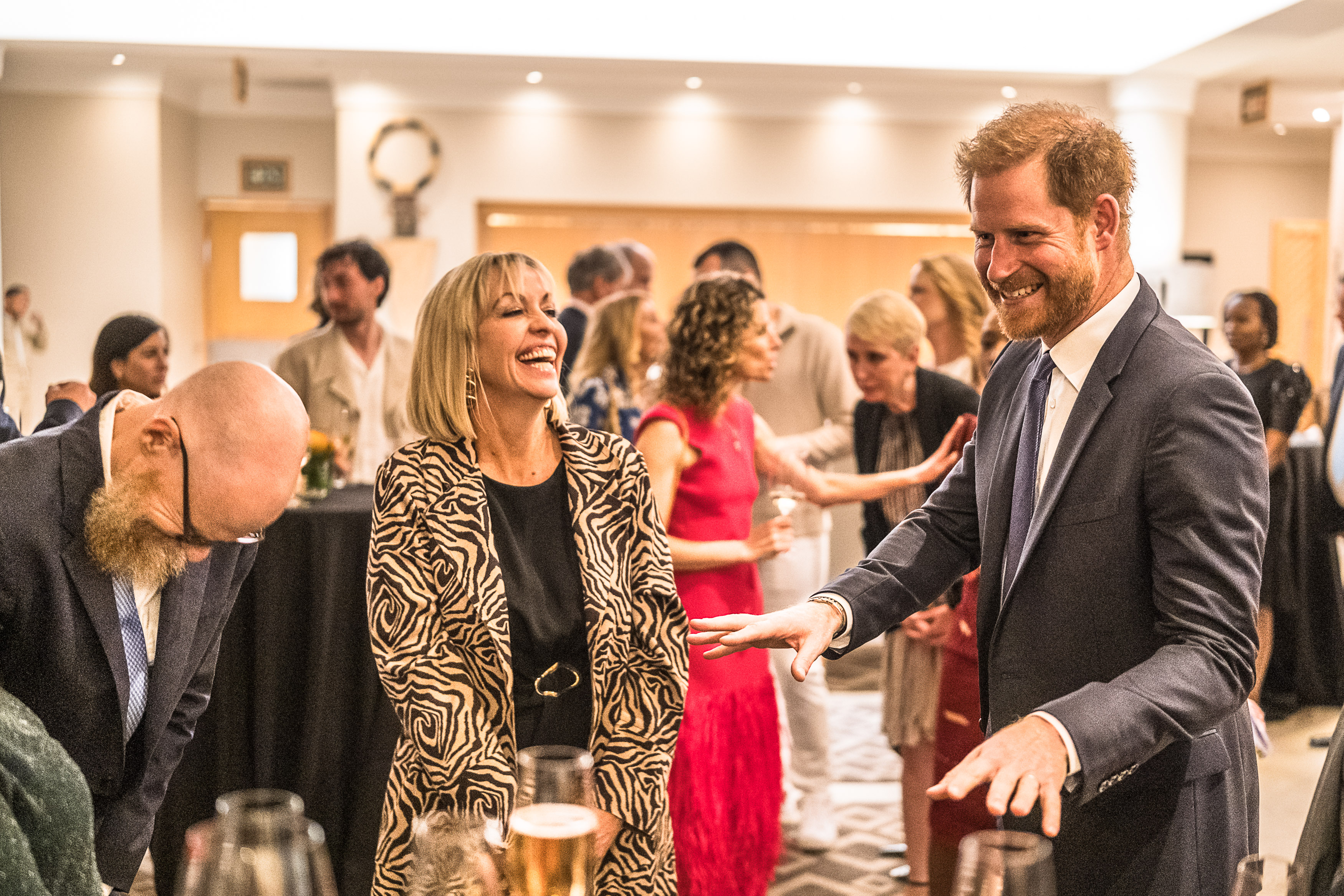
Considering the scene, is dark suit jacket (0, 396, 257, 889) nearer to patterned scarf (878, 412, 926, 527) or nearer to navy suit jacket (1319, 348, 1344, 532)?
patterned scarf (878, 412, 926, 527)

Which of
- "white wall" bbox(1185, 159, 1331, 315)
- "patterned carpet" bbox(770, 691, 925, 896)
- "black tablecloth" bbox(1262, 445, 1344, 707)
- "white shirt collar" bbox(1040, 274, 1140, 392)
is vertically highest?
"white wall" bbox(1185, 159, 1331, 315)

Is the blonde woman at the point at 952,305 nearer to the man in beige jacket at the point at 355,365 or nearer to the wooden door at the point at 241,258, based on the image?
the man in beige jacket at the point at 355,365

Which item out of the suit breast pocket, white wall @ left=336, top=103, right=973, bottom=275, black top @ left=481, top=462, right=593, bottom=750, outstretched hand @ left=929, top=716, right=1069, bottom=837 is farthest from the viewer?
white wall @ left=336, top=103, right=973, bottom=275

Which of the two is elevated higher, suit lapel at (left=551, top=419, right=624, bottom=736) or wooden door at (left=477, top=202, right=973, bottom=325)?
wooden door at (left=477, top=202, right=973, bottom=325)

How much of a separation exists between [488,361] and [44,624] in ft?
2.73

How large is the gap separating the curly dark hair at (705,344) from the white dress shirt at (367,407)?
4.53 ft

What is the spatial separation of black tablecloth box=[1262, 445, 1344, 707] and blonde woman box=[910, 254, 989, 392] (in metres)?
2.32

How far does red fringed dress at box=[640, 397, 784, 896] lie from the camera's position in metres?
2.71

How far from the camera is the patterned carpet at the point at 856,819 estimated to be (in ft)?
11.3

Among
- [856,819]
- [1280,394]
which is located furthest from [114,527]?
[1280,394]

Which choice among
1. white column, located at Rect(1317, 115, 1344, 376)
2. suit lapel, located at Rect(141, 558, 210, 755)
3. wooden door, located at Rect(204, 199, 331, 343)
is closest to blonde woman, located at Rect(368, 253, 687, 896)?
suit lapel, located at Rect(141, 558, 210, 755)

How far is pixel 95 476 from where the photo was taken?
1455 millimetres

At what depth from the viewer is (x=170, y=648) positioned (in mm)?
1547

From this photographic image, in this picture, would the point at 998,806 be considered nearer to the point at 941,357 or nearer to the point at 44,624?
the point at 44,624
